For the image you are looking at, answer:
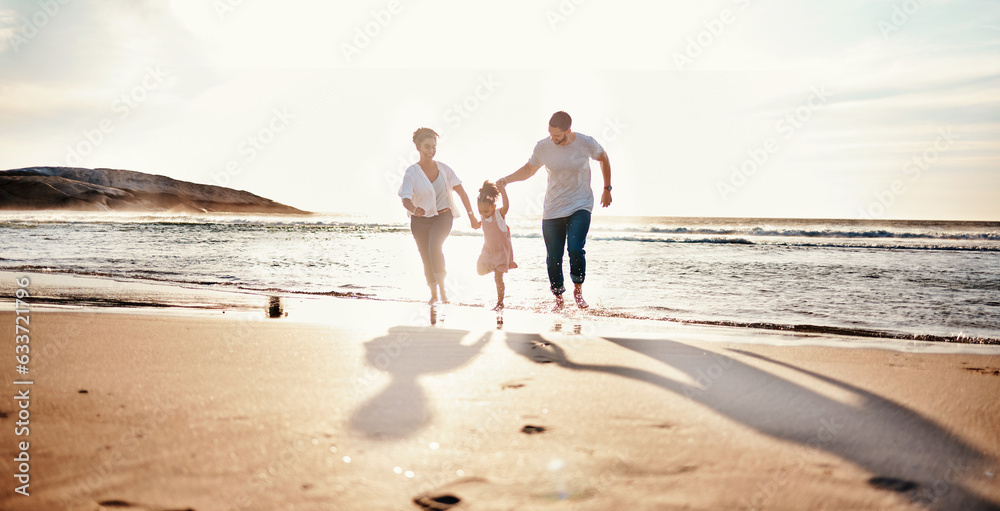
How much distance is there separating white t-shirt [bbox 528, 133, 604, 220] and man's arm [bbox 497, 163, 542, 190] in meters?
0.05

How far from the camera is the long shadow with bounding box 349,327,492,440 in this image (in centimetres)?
204

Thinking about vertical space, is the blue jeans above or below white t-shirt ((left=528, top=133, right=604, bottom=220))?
below

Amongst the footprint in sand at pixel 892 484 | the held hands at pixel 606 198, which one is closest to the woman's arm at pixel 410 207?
the held hands at pixel 606 198

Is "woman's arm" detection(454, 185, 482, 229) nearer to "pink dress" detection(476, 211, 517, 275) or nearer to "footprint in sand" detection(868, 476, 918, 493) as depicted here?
"pink dress" detection(476, 211, 517, 275)

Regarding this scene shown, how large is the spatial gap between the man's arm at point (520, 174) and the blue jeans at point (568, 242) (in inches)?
20.3

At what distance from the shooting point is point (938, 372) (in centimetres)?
304

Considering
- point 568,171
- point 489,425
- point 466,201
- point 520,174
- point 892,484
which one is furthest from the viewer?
point 466,201

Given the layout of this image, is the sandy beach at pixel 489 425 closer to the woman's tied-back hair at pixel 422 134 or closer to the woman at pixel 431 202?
the woman at pixel 431 202

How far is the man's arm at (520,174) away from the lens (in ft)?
19.3

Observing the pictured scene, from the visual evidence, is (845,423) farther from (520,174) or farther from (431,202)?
(431,202)

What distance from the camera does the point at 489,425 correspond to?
2.04 meters

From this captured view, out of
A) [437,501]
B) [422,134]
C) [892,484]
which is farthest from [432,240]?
[892,484]

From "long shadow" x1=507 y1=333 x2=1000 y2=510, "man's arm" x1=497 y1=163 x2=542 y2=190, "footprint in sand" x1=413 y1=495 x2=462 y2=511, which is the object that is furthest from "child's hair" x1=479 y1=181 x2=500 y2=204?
"footprint in sand" x1=413 y1=495 x2=462 y2=511

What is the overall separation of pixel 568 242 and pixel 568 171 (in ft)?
2.32
